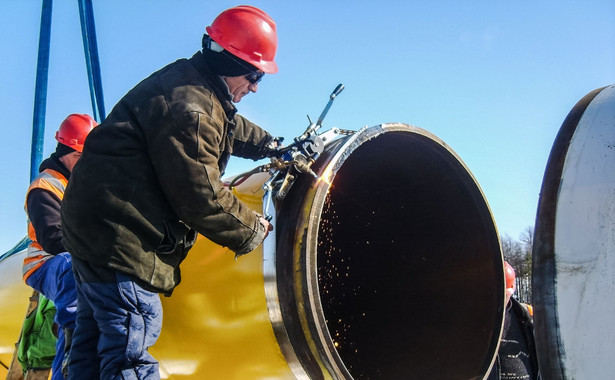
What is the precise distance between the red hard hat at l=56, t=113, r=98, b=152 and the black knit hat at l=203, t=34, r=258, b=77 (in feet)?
5.22

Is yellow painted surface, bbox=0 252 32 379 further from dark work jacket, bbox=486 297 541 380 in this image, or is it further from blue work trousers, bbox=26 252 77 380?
dark work jacket, bbox=486 297 541 380

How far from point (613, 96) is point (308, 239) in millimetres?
1267

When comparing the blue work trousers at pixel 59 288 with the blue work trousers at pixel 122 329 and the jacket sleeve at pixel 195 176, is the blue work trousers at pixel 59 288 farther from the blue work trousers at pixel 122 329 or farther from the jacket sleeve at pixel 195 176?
the jacket sleeve at pixel 195 176

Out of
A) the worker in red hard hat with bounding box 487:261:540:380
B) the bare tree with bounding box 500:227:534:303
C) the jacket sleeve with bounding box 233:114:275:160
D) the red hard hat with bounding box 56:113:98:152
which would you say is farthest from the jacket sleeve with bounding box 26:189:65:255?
the bare tree with bounding box 500:227:534:303

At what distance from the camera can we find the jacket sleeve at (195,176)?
2.04 meters

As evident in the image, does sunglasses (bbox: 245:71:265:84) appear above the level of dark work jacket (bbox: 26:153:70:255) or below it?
above

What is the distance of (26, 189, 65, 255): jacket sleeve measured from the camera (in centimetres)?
292

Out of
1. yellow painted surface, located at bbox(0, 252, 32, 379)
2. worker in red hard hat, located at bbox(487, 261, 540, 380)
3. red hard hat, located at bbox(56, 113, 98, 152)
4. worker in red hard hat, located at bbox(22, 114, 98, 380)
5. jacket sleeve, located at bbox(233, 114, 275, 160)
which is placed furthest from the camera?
worker in red hard hat, located at bbox(487, 261, 540, 380)

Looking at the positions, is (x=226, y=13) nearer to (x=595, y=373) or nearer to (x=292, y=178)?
(x=292, y=178)

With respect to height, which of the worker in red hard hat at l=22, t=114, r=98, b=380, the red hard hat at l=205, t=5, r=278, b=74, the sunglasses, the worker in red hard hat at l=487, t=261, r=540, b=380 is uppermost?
the red hard hat at l=205, t=5, r=278, b=74

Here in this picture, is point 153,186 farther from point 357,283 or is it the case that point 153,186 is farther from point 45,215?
point 357,283

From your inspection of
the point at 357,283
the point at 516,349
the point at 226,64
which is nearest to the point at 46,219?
the point at 226,64

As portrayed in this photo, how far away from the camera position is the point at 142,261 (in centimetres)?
211

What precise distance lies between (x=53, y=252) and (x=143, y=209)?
1.11m
